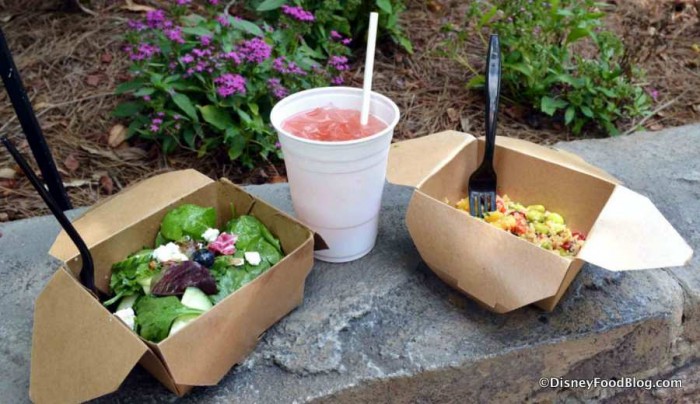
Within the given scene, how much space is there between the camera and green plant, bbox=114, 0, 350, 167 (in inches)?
91.5

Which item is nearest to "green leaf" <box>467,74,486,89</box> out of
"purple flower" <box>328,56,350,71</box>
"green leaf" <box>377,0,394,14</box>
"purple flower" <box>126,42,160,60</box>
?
"green leaf" <box>377,0,394,14</box>

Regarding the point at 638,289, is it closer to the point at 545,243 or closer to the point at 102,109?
the point at 545,243

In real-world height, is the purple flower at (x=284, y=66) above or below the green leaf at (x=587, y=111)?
above

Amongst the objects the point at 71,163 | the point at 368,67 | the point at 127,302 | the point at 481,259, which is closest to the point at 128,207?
the point at 127,302

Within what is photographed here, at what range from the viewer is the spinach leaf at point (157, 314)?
4.09 ft

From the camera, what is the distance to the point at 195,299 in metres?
1.33

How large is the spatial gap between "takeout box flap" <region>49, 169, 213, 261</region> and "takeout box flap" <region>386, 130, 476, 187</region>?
46cm

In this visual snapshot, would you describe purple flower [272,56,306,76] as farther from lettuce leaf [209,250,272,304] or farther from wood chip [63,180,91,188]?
lettuce leaf [209,250,272,304]

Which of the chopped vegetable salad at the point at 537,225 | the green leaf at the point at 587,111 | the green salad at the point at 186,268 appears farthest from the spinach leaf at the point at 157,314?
the green leaf at the point at 587,111

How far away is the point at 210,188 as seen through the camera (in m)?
1.60

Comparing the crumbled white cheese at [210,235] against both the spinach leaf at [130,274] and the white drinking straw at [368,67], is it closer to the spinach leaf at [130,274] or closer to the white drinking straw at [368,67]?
the spinach leaf at [130,274]

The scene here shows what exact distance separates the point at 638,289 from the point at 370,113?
79 cm

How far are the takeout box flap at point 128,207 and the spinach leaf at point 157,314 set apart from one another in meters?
0.21

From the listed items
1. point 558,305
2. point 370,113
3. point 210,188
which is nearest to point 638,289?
point 558,305
